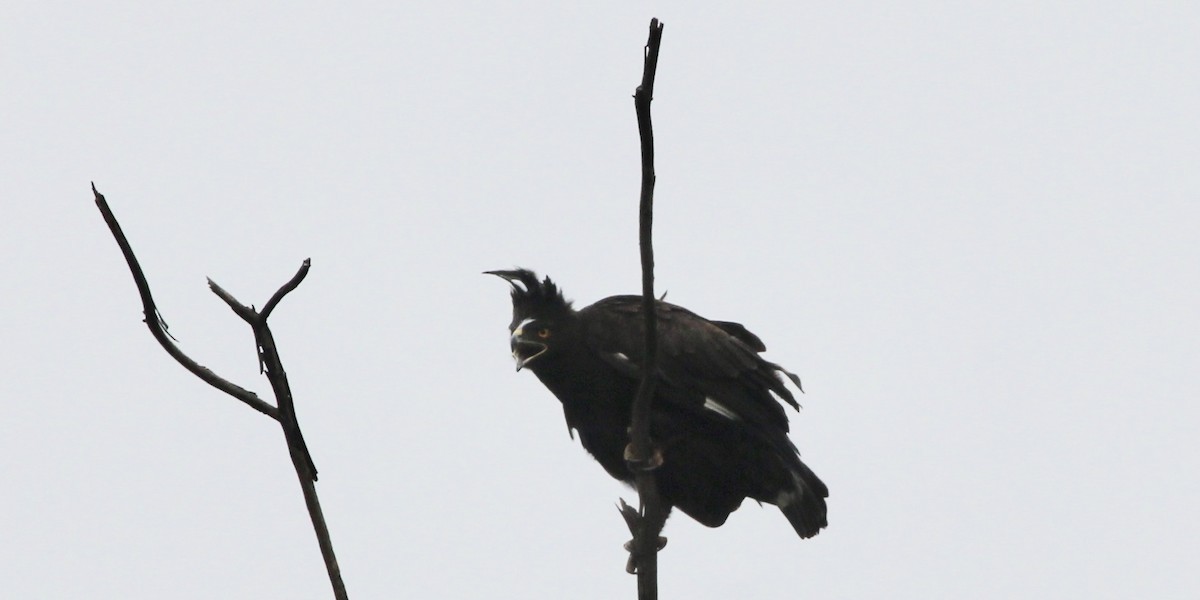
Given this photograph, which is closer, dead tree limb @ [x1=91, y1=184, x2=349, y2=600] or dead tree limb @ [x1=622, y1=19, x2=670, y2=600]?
dead tree limb @ [x1=91, y1=184, x2=349, y2=600]

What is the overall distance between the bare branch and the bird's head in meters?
3.81

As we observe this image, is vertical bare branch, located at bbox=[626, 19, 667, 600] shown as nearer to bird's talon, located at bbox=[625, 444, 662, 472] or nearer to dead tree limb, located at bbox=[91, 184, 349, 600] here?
bird's talon, located at bbox=[625, 444, 662, 472]

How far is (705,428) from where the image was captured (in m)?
8.45

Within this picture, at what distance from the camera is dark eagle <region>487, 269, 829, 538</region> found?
8.41 m

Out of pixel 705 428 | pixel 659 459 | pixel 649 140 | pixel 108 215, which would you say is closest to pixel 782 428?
pixel 705 428

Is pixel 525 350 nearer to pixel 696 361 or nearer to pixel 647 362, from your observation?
pixel 696 361

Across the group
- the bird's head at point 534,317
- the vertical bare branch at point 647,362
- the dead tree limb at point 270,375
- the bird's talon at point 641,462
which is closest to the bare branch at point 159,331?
the dead tree limb at point 270,375

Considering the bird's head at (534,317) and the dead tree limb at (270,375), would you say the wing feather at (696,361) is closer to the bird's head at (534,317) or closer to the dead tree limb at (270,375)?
the bird's head at (534,317)

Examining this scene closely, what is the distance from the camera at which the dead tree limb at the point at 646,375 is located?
16.4 feet

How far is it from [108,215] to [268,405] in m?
0.85

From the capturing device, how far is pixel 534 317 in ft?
28.9

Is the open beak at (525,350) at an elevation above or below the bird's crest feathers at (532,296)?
below

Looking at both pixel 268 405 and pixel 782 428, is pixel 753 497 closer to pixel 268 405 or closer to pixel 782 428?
pixel 782 428

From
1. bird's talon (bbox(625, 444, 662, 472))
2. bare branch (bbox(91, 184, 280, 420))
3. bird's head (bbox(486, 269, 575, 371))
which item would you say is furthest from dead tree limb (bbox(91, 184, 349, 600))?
bird's head (bbox(486, 269, 575, 371))
